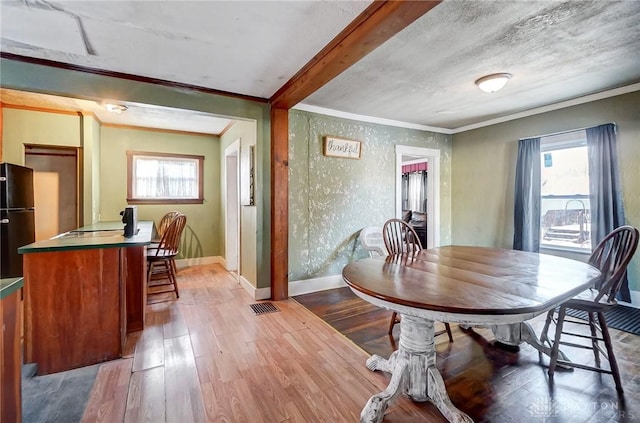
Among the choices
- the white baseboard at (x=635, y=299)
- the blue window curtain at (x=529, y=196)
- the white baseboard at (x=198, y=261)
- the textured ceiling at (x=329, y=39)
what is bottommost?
the white baseboard at (x=635, y=299)

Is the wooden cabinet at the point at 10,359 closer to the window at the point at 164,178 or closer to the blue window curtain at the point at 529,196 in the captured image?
the window at the point at 164,178

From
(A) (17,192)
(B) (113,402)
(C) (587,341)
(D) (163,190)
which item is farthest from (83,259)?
(C) (587,341)

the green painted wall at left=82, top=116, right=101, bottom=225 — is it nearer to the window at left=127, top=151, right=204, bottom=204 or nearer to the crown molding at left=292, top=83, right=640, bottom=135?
the window at left=127, top=151, right=204, bottom=204

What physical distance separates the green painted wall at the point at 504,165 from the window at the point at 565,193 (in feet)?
0.66

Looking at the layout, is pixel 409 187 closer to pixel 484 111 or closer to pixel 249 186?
pixel 484 111

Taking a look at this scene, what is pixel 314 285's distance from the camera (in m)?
3.68

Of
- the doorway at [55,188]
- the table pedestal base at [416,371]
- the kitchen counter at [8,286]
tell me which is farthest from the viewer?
the doorway at [55,188]

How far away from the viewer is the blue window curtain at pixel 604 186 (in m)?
3.10

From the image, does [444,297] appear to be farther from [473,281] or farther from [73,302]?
[73,302]

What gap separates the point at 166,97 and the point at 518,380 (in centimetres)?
376

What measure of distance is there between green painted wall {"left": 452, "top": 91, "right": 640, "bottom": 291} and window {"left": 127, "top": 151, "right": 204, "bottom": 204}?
15.0ft

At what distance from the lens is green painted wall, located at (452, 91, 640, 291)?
3.06m

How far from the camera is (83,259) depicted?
2016mm

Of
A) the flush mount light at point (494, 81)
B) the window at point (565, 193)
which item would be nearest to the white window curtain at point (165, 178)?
the flush mount light at point (494, 81)
